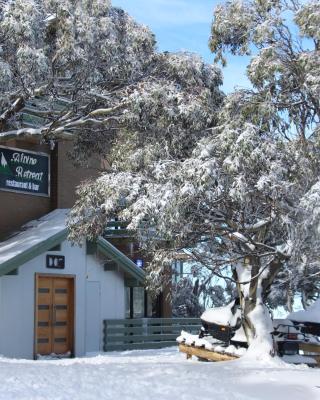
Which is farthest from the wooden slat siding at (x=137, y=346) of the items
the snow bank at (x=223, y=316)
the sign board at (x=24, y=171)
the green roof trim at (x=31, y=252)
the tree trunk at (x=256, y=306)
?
the tree trunk at (x=256, y=306)

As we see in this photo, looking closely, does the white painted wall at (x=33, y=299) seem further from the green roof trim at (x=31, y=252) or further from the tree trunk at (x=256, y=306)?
the tree trunk at (x=256, y=306)

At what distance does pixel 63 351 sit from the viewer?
21.6 metres

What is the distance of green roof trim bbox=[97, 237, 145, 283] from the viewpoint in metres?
22.6

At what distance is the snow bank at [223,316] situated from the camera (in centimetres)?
1725

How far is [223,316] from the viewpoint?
57.3 ft

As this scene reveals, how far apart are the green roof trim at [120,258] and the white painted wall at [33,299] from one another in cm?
50

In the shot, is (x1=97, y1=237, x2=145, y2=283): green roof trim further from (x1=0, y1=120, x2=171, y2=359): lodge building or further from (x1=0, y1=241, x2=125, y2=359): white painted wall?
(x1=0, y1=241, x2=125, y2=359): white painted wall

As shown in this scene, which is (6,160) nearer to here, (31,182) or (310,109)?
(31,182)

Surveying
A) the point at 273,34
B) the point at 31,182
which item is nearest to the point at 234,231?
the point at 273,34

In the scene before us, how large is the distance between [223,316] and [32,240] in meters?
Result: 6.37

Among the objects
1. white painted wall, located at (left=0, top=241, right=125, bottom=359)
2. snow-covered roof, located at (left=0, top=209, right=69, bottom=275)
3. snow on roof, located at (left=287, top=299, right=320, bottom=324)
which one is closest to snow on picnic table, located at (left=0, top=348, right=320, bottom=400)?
snow on roof, located at (left=287, top=299, right=320, bottom=324)

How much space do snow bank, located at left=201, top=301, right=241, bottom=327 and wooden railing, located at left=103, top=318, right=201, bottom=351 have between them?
19.8 feet

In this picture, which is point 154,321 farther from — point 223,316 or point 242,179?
point 242,179

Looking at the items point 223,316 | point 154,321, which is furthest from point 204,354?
point 154,321
